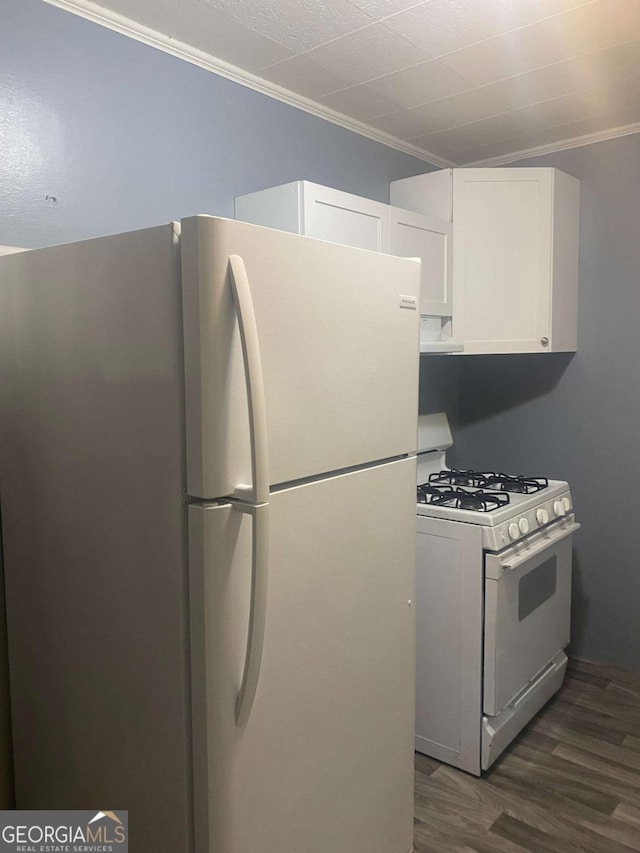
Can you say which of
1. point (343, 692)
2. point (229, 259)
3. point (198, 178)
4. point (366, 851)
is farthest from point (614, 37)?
point (366, 851)

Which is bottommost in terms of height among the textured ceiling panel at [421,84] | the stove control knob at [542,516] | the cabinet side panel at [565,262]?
the stove control knob at [542,516]

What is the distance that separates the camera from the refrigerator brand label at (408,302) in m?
1.59

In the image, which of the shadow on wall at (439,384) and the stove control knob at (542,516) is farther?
the shadow on wall at (439,384)

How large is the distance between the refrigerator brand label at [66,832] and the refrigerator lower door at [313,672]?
0.84ft

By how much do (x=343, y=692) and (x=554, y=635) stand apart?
1472 mm

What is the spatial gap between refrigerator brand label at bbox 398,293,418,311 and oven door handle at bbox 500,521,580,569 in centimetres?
99

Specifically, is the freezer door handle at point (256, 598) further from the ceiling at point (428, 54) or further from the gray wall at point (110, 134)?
the ceiling at point (428, 54)

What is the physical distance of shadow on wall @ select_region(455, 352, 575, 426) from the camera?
10.2 feet

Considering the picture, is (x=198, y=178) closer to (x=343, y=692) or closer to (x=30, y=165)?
(x=30, y=165)

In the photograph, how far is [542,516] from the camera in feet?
7.97

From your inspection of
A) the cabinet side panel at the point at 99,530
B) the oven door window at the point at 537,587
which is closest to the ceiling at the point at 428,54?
the cabinet side panel at the point at 99,530

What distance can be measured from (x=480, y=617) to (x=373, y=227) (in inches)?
56.2

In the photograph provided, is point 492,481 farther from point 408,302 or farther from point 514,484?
point 408,302

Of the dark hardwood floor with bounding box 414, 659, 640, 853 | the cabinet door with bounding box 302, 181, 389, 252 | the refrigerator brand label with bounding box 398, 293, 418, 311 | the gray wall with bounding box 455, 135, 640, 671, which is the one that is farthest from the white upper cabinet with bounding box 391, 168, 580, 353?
the dark hardwood floor with bounding box 414, 659, 640, 853
